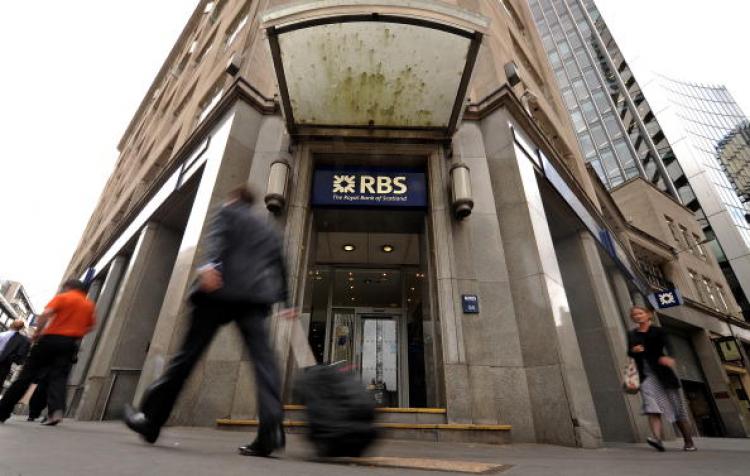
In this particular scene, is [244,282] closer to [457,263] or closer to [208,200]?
[457,263]

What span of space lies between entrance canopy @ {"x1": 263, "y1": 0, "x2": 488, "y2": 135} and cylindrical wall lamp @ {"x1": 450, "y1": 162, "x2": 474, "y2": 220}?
3.67 ft

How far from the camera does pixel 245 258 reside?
252 centimetres

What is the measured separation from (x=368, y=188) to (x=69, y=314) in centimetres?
496

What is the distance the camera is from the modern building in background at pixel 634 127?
40125 mm

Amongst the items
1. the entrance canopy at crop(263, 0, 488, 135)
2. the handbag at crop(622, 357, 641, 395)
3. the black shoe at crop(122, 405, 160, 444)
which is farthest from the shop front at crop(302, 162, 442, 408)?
the black shoe at crop(122, 405, 160, 444)

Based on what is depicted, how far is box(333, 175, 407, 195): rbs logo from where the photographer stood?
747cm

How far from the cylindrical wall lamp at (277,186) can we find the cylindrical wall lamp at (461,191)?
9.96 feet

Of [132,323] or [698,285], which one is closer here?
[132,323]

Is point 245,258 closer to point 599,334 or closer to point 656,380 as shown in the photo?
point 656,380

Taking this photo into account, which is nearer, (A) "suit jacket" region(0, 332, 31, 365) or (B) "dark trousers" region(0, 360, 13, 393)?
(B) "dark trousers" region(0, 360, 13, 393)

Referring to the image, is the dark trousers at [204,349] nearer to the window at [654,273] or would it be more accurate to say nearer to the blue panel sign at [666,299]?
the blue panel sign at [666,299]

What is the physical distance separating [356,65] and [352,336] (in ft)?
21.7

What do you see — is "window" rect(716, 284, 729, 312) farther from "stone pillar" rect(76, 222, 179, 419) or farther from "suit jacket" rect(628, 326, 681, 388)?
"stone pillar" rect(76, 222, 179, 419)

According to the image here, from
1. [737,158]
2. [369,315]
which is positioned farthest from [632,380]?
[737,158]
